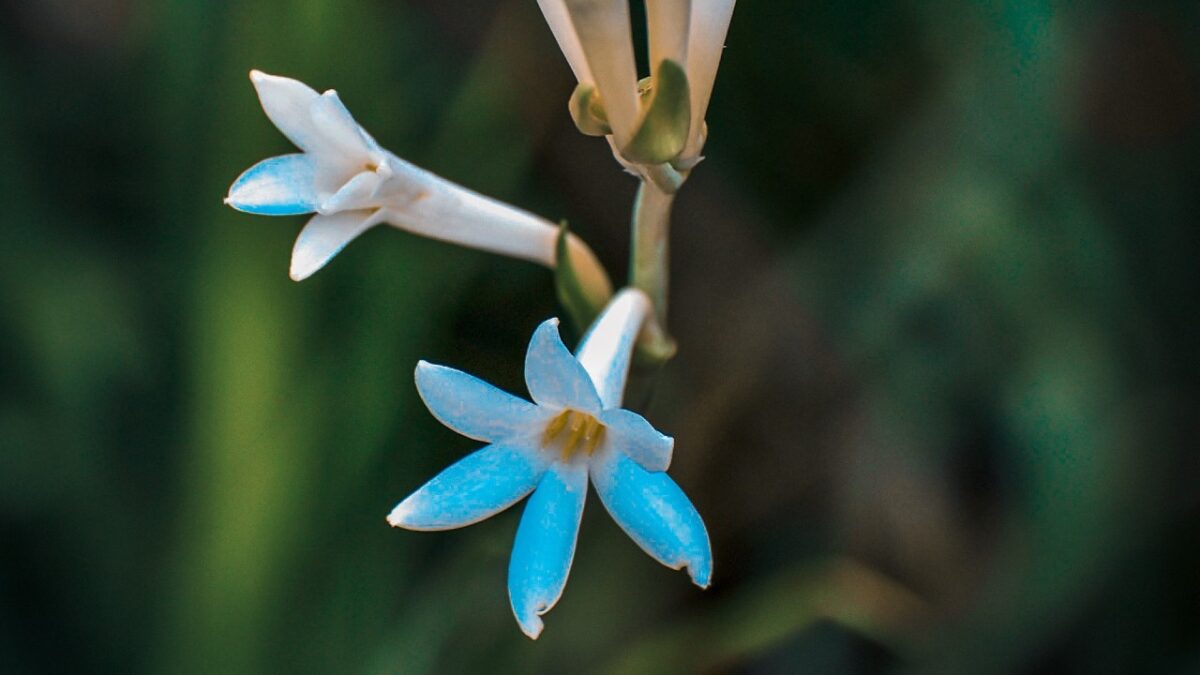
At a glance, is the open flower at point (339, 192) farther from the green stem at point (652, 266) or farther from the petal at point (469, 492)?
the petal at point (469, 492)

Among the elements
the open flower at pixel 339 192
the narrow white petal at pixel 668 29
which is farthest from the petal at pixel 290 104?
the narrow white petal at pixel 668 29

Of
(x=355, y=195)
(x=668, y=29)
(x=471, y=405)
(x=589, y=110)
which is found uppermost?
(x=668, y=29)

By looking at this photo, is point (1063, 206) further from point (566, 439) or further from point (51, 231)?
point (51, 231)

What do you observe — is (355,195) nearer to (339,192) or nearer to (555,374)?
(339,192)

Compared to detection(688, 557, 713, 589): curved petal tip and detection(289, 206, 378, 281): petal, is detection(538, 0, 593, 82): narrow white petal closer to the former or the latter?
detection(289, 206, 378, 281): petal

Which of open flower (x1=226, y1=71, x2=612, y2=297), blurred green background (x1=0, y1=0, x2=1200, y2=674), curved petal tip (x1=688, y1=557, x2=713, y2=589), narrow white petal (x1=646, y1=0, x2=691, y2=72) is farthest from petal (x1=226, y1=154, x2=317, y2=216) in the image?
blurred green background (x1=0, y1=0, x2=1200, y2=674)

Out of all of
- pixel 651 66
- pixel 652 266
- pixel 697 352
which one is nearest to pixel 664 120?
pixel 651 66

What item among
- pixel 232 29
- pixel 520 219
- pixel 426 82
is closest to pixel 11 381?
pixel 232 29
